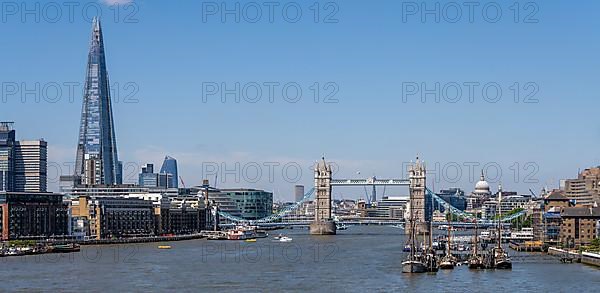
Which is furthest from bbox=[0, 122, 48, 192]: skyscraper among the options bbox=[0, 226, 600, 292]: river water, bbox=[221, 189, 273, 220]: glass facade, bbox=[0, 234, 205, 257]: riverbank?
bbox=[0, 226, 600, 292]: river water

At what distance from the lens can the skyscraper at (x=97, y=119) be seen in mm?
144125

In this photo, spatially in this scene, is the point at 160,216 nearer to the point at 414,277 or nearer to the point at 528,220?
the point at 528,220

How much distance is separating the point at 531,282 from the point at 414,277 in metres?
4.67

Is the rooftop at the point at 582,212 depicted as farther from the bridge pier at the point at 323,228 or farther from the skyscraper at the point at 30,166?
the skyscraper at the point at 30,166

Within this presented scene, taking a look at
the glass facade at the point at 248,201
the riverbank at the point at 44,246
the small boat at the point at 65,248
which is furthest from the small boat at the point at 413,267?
the glass facade at the point at 248,201

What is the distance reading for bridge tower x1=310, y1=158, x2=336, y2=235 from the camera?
367 ft

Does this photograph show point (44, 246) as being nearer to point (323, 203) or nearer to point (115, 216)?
point (115, 216)

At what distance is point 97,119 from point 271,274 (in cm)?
10108

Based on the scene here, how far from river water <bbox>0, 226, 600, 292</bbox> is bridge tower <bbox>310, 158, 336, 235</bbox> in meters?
47.2

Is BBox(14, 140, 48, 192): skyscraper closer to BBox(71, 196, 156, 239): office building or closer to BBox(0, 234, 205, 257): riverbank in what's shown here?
BBox(71, 196, 156, 239): office building

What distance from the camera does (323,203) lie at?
119625 millimetres

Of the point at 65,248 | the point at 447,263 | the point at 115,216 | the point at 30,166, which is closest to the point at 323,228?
the point at 115,216

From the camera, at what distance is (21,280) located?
44312 millimetres

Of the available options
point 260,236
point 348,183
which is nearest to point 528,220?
point 348,183
